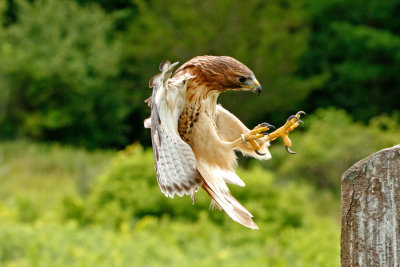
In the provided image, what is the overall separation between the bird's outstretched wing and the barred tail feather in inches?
3.0

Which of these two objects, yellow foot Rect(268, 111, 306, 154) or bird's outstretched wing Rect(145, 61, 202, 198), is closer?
bird's outstretched wing Rect(145, 61, 202, 198)

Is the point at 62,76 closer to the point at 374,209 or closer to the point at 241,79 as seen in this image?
the point at 241,79

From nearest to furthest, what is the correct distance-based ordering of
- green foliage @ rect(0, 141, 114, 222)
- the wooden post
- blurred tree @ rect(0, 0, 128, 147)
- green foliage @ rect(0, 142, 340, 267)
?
the wooden post < green foliage @ rect(0, 142, 340, 267) < green foliage @ rect(0, 141, 114, 222) < blurred tree @ rect(0, 0, 128, 147)

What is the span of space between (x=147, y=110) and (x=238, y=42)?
11.0 ft

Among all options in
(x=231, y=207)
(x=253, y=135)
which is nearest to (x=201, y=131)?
(x=253, y=135)

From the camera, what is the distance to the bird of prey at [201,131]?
5.99 ft

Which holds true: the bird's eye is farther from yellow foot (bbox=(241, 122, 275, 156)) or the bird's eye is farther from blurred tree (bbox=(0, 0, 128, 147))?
blurred tree (bbox=(0, 0, 128, 147))

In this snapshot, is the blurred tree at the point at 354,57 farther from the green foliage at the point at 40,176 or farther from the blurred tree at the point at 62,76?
the green foliage at the point at 40,176

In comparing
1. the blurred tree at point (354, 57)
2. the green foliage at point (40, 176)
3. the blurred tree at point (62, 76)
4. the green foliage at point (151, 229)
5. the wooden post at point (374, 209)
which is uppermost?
the blurred tree at point (354, 57)

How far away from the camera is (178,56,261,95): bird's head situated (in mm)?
1896

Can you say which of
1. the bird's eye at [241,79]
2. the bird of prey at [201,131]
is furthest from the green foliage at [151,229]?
the bird's eye at [241,79]

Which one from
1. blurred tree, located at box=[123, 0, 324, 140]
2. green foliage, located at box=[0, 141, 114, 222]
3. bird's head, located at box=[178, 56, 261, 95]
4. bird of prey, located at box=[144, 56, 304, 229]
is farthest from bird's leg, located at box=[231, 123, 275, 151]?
blurred tree, located at box=[123, 0, 324, 140]

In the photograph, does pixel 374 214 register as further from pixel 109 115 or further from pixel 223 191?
pixel 109 115

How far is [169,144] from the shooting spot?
1862 mm
